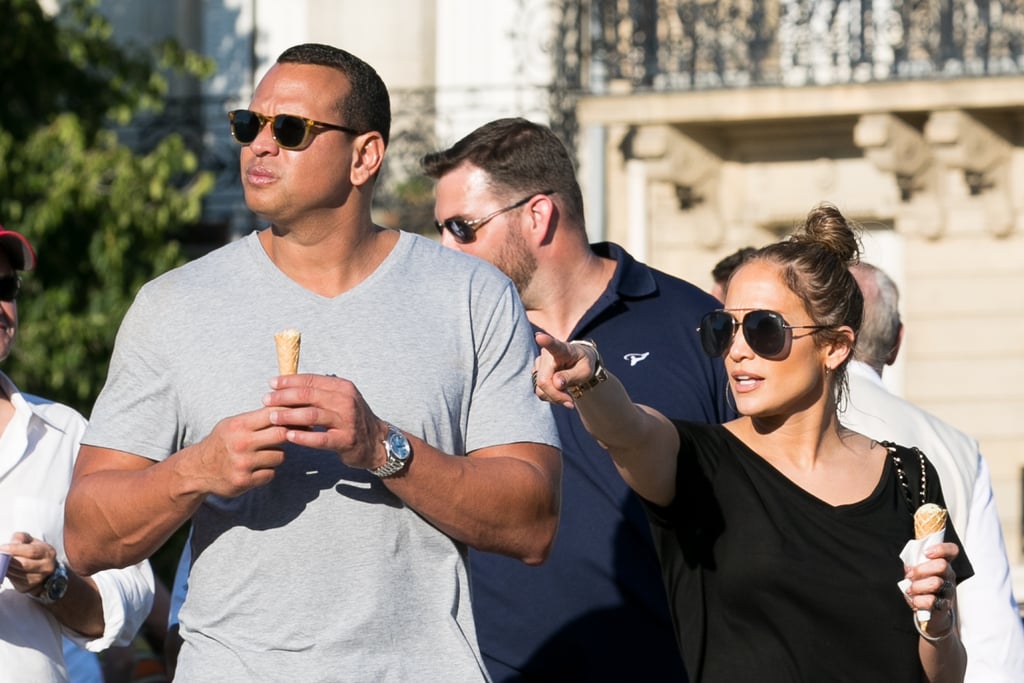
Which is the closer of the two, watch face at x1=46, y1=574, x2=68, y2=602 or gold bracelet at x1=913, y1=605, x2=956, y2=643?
gold bracelet at x1=913, y1=605, x2=956, y2=643

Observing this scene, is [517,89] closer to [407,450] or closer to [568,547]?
[568,547]

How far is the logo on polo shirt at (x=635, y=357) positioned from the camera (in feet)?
17.3

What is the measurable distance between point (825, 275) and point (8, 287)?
6.49 ft

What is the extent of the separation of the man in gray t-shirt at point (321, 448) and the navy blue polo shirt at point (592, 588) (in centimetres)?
113

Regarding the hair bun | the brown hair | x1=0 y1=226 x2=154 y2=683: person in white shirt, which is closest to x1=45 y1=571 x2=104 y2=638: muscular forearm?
x1=0 y1=226 x2=154 y2=683: person in white shirt

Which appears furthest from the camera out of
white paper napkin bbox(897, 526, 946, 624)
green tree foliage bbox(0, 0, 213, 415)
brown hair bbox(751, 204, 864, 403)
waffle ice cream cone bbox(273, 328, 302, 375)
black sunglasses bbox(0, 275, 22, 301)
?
green tree foliage bbox(0, 0, 213, 415)

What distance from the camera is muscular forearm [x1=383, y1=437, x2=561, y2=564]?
3658mm

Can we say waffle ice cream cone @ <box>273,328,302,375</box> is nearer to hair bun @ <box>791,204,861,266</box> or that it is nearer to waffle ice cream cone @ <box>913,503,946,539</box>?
waffle ice cream cone @ <box>913,503,946,539</box>

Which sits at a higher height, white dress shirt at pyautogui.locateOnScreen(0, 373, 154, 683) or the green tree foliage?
the green tree foliage

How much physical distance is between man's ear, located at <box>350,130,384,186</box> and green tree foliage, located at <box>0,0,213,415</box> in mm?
9044

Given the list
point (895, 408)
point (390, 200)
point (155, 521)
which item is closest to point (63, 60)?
point (390, 200)

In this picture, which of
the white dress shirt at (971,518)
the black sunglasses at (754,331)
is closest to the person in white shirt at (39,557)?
the black sunglasses at (754,331)

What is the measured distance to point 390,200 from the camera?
1530 centimetres

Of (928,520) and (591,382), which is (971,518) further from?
(591,382)
